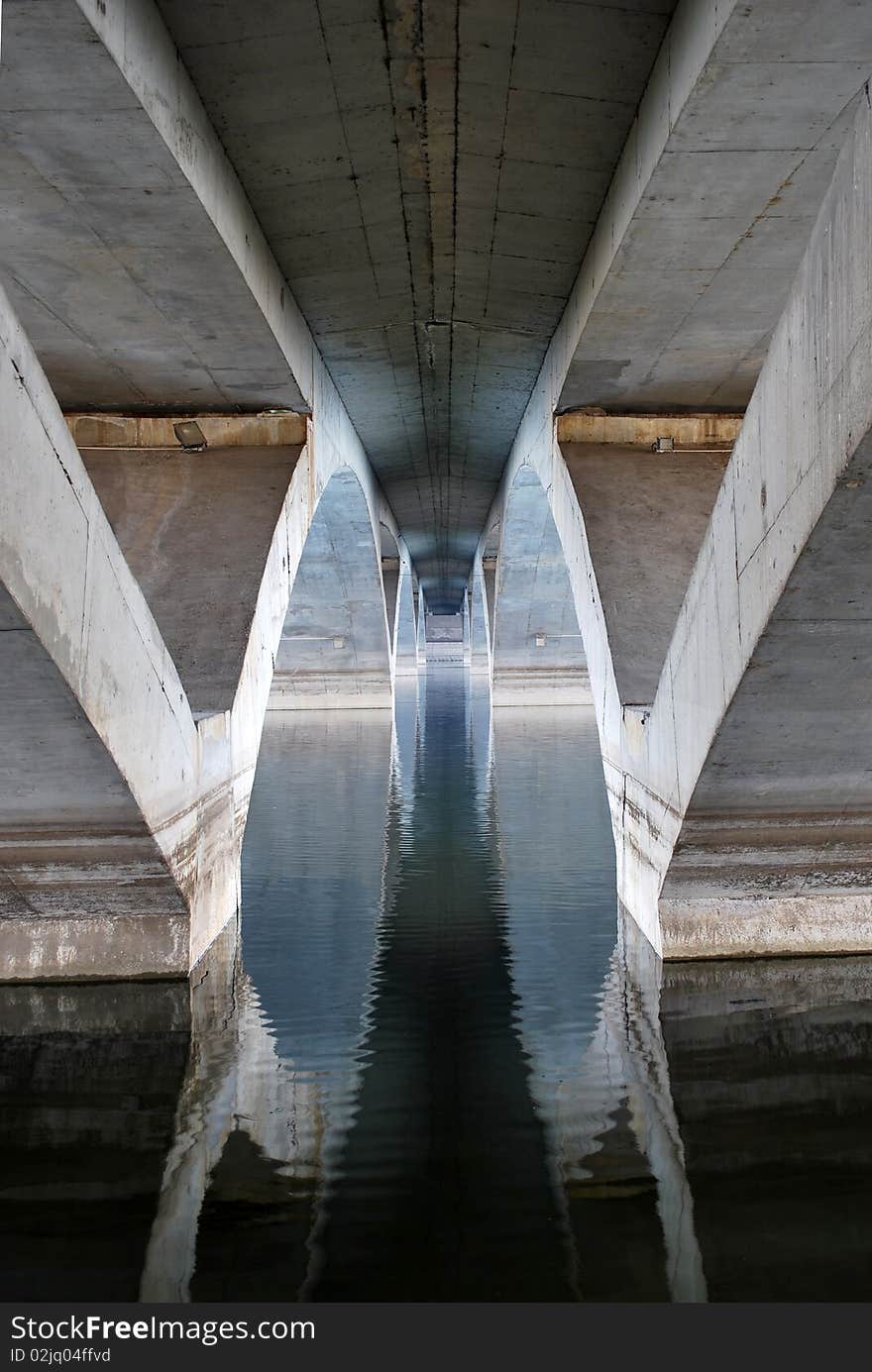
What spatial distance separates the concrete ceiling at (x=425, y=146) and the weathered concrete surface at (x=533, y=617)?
9.31 meters

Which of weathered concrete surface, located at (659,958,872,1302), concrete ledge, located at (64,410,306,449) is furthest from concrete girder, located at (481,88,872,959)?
concrete ledge, located at (64,410,306,449)

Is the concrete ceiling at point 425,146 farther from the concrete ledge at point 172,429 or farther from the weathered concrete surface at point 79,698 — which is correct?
the weathered concrete surface at point 79,698

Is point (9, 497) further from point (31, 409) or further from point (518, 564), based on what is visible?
point (518, 564)

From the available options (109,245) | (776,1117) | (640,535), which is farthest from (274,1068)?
(640,535)

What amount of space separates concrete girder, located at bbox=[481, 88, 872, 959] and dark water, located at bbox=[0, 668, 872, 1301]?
437 mm

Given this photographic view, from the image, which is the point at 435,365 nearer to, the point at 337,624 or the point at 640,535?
the point at 640,535

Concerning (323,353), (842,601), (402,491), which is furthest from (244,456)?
(402,491)

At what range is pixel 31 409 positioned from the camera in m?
5.03

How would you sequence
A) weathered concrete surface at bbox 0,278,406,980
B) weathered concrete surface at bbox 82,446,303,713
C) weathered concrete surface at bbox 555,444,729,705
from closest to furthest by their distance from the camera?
weathered concrete surface at bbox 0,278,406,980
weathered concrete surface at bbox 82,446,303,713
weathered concrete surface at bbox 555,444,729,705

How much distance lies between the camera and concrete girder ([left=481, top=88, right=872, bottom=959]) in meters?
4.44

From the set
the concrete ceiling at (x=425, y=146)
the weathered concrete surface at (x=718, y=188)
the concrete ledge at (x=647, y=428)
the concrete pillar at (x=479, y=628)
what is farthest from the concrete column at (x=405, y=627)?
the weathered concrete surface at (x=718, y=188)

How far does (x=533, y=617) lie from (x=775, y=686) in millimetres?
25870

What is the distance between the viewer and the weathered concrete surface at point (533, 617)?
23953mm

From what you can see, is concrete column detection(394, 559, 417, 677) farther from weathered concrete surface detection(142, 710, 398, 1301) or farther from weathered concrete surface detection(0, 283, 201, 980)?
weathered concrete surface detection(0, 283, 201, 980)
